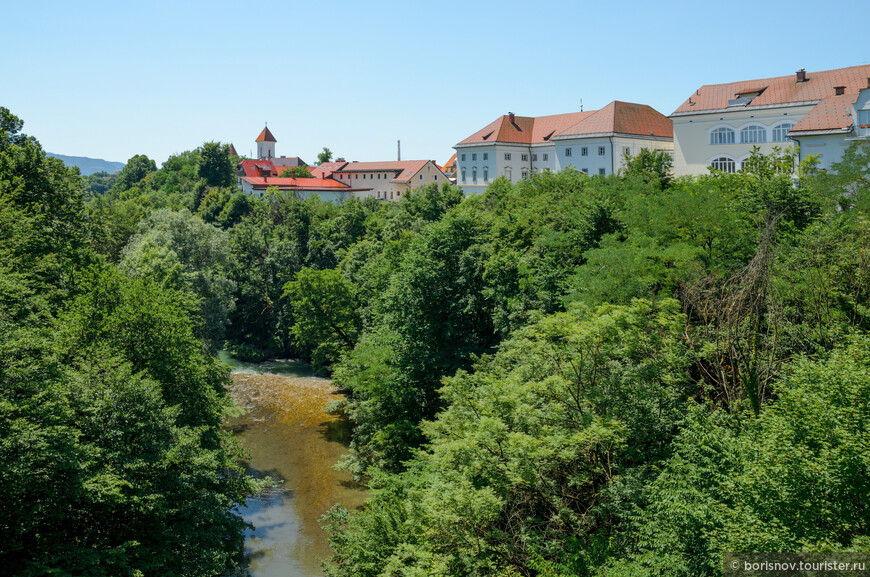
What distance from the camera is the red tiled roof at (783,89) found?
42.3 meters

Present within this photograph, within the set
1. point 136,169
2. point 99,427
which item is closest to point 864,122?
point 99,427

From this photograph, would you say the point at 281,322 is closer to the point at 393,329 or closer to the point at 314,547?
the point at 393,329

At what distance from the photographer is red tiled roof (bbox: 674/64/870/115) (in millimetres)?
42344

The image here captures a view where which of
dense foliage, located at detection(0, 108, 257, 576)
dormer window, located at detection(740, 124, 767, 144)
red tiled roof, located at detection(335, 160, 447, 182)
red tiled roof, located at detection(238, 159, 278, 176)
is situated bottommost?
dense foliage, located at detection(0, 108, 257, 576)

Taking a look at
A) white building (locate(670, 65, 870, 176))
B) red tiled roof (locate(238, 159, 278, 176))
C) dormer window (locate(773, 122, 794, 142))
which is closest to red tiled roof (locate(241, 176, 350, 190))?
red tiled roof (locate(238, 159, 278, 176))

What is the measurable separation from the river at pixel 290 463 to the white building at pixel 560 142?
3191 cm

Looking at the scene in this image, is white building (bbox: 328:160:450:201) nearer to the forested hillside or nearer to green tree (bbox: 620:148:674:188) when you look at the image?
green tree (bbox: 620:148:674:188)

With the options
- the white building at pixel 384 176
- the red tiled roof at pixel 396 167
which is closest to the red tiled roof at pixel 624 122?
the white building at pixel 384 176

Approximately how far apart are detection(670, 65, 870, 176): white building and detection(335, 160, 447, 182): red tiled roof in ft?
179

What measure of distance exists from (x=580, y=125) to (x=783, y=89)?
20368 millimetres

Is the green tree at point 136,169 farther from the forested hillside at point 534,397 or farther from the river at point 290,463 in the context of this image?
the forested hillside at point 534,397

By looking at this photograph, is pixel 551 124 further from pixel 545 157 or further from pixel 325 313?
pixel 325 313

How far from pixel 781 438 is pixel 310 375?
41604mm

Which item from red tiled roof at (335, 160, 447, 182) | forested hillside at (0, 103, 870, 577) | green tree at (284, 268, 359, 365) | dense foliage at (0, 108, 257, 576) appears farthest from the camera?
red tiled roof at (335, 160, 447, 182)
